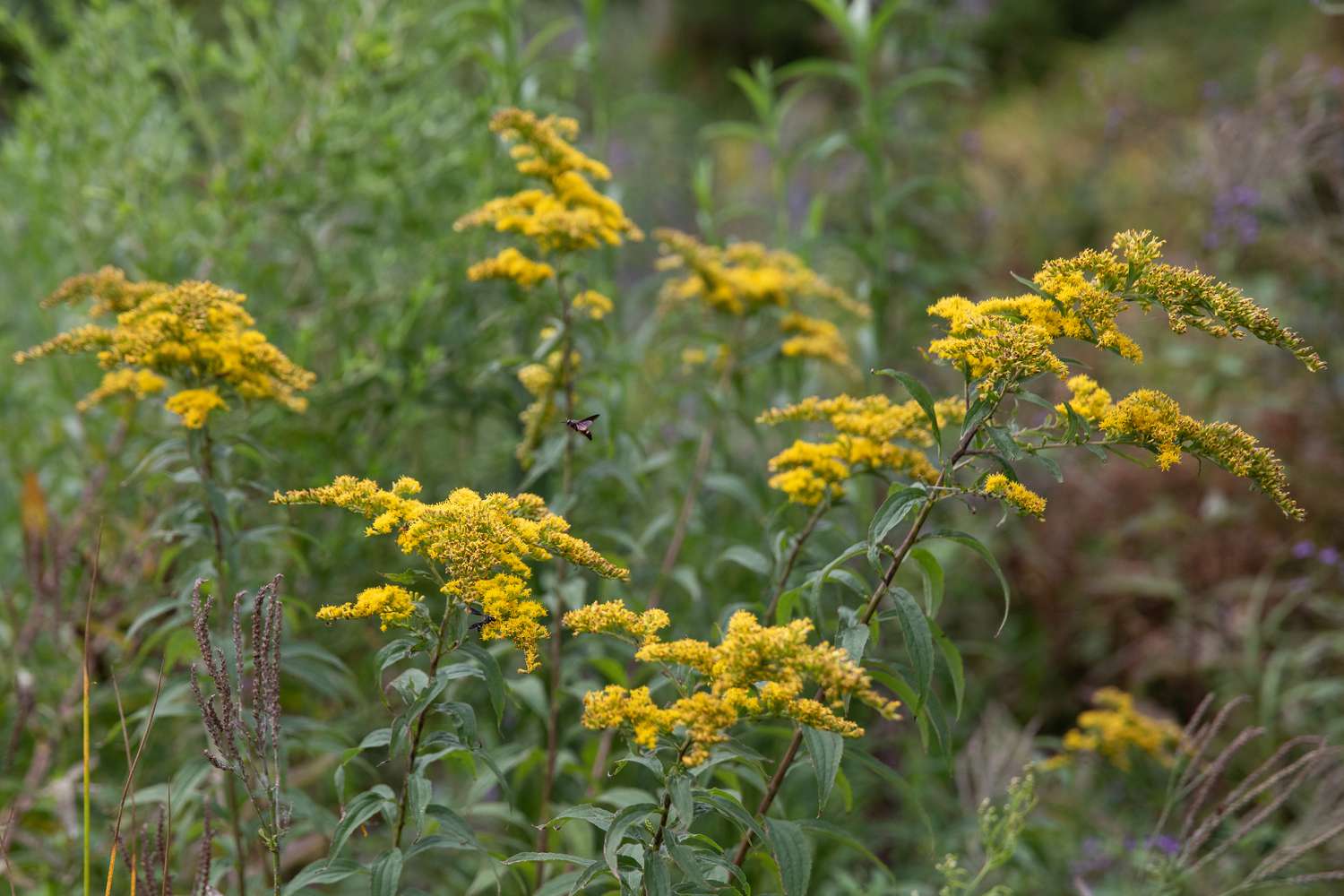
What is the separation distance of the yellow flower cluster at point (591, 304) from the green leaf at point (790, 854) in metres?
1.27

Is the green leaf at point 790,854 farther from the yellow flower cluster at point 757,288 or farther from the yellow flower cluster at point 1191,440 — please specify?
the yellow flower cluster at point 757,288

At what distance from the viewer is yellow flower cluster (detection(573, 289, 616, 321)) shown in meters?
2.54

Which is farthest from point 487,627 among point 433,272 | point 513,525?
point 433,272

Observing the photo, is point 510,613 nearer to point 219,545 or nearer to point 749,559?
point 749,559

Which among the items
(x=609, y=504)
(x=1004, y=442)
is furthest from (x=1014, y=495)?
(x=609, y=504)

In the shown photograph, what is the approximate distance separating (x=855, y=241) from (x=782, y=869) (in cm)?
222

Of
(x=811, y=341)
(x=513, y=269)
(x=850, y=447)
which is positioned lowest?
(x=850, y=447)

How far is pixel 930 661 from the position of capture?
1646 mm

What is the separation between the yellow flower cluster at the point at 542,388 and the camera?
101 inches

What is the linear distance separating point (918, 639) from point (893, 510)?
20 cm

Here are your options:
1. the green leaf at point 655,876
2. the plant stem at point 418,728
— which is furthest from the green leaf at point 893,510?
the plant stem at point 418,728

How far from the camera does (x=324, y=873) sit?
166 cm

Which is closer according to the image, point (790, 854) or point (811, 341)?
point (790, 854)

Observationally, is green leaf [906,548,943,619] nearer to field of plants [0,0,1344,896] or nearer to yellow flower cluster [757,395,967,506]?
field of plants [0,0,1344,896]
